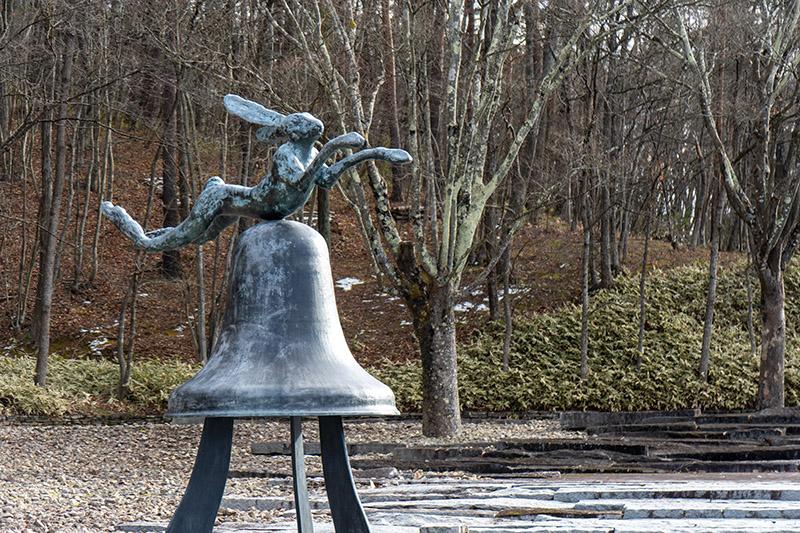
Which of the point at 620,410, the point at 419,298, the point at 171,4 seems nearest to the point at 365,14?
the point at 171,4

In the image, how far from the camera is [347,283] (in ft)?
73.5

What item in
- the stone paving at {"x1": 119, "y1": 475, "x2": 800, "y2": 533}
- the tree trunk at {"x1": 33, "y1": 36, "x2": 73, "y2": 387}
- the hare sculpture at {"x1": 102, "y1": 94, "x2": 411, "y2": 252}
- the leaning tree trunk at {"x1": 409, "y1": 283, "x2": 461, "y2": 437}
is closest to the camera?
the hare sculpture at {"x1": 102, "y1": 94, "x2": 411, "y2": 252}

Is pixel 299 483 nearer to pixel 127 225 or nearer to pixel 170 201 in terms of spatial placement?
pixel 127 225

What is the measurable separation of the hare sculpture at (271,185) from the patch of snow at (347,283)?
18053 millimetres

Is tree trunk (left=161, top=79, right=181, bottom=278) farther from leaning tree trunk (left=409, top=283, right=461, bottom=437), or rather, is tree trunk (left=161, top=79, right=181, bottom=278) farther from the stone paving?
the stone paving

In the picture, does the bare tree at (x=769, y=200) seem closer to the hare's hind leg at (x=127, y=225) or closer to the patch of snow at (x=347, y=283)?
the patch of snow at (x=347, y=283)

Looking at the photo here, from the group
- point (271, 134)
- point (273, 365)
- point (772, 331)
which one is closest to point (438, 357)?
point (772, 331)

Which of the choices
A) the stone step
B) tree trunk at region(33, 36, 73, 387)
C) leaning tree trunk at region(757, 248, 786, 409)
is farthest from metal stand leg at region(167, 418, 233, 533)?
leaning tree trunk at region(757, 248, 786, 409)

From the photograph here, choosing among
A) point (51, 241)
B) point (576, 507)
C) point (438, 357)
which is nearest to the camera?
point (576, 507)

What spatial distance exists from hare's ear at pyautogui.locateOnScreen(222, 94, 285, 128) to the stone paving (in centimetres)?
205

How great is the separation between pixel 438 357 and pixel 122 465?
4290 millimetres

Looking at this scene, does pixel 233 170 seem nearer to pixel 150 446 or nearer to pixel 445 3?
pixel 445 3

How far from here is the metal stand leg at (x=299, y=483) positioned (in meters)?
3.80

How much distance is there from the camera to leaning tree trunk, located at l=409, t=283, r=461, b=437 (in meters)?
11.6
